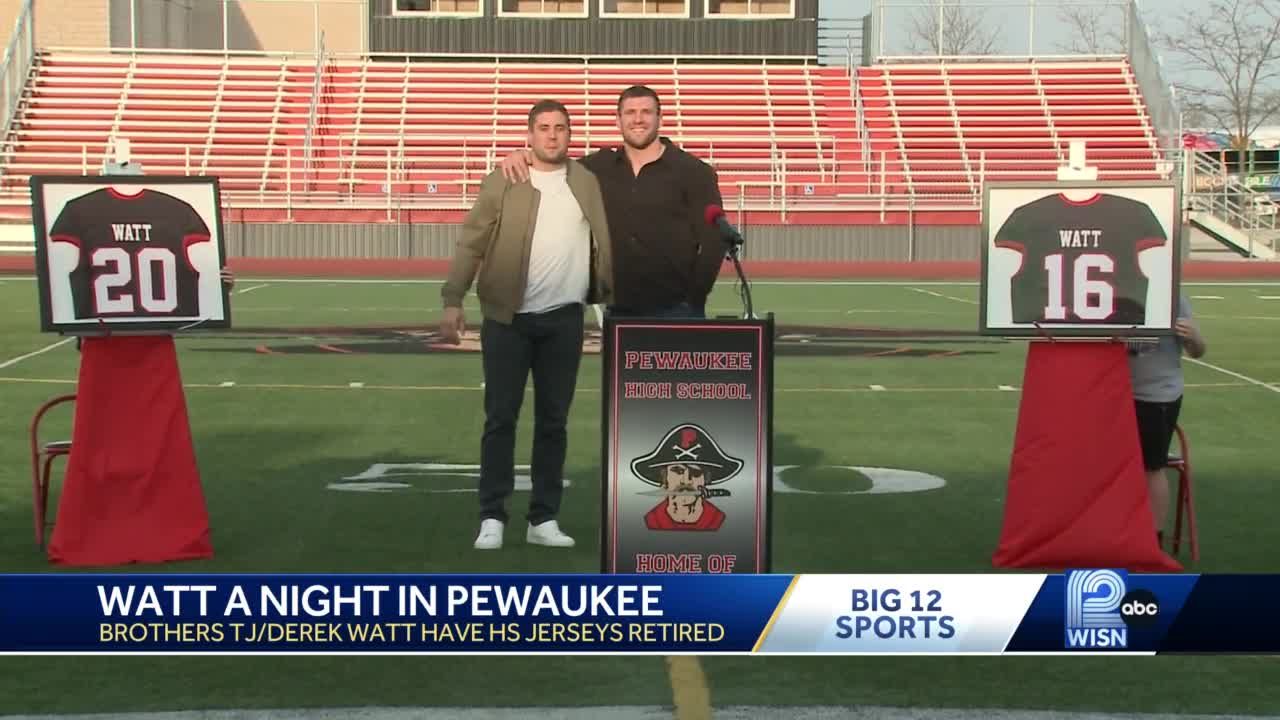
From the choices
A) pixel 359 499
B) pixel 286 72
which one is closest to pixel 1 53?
pixel 286 72

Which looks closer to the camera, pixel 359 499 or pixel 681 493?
pixel 681 493

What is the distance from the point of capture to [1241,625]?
16.1 feet

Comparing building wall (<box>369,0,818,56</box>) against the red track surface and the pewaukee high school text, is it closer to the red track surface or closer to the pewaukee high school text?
the red track surface

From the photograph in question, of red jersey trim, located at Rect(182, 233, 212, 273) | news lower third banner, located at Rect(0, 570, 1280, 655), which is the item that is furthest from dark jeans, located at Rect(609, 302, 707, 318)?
news lower third banner, located at Rect(0, 570, 1280, 655)

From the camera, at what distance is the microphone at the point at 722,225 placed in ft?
21.0

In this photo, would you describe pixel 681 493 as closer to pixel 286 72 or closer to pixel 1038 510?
pixel 1038 510

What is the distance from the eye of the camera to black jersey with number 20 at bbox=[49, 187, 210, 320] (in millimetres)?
7215

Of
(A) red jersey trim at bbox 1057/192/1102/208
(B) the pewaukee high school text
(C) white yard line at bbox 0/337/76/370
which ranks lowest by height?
(C) white yard line at bbox 0/337/76/370

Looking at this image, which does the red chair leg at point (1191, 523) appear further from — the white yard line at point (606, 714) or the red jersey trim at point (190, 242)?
the red jersey trim at point (190, 242)

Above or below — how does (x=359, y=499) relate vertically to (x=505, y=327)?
below

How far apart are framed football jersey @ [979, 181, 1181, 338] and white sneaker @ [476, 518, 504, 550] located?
203cm

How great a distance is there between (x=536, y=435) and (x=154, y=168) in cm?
3444

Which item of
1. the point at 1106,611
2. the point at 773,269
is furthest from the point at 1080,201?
the point at 773,269

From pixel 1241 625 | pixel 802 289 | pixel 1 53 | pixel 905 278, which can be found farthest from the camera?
pixel 1 53
